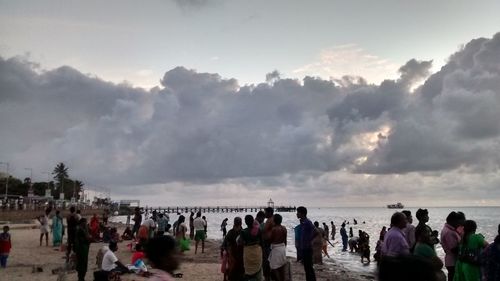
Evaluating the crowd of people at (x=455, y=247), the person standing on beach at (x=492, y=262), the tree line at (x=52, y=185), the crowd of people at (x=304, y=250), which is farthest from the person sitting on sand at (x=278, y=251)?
the tree line at (x=52, y=185)

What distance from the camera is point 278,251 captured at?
10.3 m

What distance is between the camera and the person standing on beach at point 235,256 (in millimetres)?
10367

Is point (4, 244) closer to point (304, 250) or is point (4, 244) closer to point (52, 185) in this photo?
point (304, 250)

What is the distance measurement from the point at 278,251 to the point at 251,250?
76 cm

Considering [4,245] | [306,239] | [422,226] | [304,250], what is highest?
[422,226]

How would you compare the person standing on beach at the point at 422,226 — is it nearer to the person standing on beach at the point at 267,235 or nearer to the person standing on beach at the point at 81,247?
the person standing on beach at the point at 267,235

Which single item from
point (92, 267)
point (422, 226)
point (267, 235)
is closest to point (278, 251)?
point (267, 235)

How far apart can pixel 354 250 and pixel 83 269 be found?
2138cm

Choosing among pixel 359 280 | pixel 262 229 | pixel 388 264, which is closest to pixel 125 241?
pixel 359 280

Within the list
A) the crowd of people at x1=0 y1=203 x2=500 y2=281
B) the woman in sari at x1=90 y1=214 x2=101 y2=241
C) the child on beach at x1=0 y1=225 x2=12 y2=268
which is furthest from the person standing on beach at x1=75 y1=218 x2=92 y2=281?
the woman in sari at x1=90 y1=214 x2=101 y2=241

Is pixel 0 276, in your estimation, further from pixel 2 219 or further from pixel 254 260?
pixel 2 219

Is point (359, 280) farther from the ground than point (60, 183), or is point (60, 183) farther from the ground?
point (60, 183)

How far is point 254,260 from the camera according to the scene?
9.77 m

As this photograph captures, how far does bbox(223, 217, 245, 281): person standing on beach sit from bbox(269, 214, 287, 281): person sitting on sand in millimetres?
663
